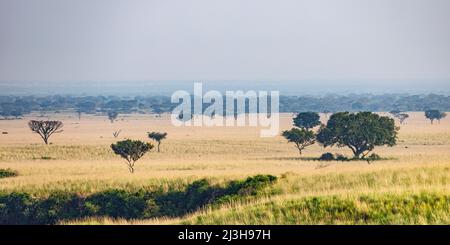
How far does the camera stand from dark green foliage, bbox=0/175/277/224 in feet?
117

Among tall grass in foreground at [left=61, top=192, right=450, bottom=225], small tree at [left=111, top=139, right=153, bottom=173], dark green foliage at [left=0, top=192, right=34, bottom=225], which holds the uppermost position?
tall grass in foreground at [left=61, top=192, right=450, bottom=225]

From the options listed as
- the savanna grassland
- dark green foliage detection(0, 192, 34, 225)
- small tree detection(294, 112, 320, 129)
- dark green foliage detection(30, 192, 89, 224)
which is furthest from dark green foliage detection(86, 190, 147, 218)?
small tree detection(294, 112, 320, 129)

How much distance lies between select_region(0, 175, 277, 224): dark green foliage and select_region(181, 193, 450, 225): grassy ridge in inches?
590

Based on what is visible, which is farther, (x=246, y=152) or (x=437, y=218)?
(x=246, y=152)

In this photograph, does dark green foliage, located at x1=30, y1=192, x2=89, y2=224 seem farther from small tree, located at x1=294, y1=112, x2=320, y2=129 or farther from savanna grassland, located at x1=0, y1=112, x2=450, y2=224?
small tree, located at x1=294, y1=112, x2=320, y2=129

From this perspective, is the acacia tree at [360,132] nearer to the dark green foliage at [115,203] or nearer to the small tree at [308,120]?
the small tree at [308,120]

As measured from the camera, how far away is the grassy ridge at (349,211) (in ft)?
53.1

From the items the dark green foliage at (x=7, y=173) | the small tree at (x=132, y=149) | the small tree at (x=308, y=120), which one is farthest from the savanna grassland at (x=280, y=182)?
the small tree at (x=308, y=120)

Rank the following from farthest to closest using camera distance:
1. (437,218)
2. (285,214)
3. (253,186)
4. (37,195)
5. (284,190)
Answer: (37,195) → (253,186) → (284,190) → (285,214) → (437,218)

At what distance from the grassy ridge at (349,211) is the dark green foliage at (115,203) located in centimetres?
1499

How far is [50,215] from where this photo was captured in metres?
36.7

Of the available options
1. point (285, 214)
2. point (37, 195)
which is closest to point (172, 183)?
point (37, 195)
